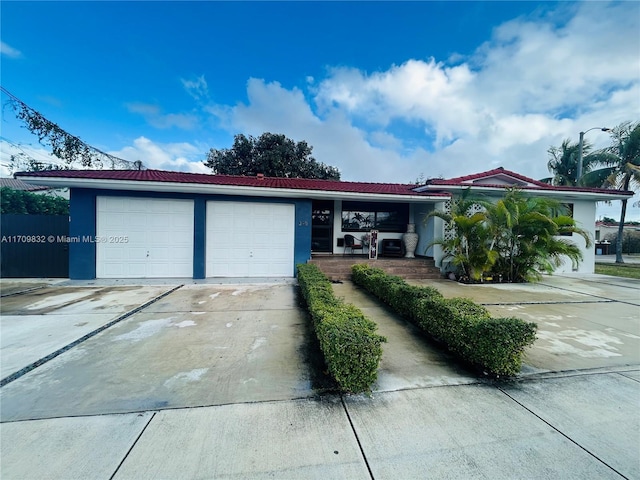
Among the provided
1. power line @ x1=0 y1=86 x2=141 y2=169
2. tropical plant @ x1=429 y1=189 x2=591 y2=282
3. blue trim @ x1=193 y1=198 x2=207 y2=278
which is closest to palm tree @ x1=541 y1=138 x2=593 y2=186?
tropical plant @ x1=429 y1=189 x2=591 y2=282

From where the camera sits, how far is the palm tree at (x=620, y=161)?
541 inches

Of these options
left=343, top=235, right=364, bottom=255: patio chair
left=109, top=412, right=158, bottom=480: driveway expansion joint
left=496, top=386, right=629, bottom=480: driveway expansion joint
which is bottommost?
left=109, top=412, right=158, bottom=480: driveway expansion joint

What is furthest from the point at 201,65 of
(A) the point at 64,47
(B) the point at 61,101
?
(B) the point at 61,101

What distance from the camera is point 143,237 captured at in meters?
8.20

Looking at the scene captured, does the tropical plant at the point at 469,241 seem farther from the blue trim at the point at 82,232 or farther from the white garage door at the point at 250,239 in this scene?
the blue trim at the point at 82,232

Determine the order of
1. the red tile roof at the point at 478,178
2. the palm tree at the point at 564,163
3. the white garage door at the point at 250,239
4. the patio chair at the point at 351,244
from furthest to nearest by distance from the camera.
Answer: the palm tree at the point at 564,163 < the patio chair at the point at 351,244 < the red tile roof at the point at 478,178 < the white garage door at the point at 250,239

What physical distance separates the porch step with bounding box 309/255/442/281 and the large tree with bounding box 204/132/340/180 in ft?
43.4

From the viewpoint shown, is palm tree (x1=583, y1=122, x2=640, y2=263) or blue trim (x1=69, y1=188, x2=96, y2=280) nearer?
blue trim (x1=69, y1=188, x2=96, y2=280)

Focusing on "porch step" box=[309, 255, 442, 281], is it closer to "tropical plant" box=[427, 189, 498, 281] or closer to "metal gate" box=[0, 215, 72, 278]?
"tropical plant" box=[427, 189, 498, 281]

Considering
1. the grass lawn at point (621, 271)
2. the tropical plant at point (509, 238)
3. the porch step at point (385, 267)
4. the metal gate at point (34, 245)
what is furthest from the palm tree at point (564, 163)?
the metal gate at point (34, 245)

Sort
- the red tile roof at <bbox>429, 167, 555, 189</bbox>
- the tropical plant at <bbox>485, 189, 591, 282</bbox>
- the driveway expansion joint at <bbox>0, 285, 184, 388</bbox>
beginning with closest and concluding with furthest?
the driveway expansion joint at <bbox>0, 285, 184, 388</bbox>
the tropical plant at <bbox>485, 189, 591, 282</bbox>
the red tile roof at <bbox>429, 167, 555, 189</bbox>

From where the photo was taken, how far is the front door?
35.4ft

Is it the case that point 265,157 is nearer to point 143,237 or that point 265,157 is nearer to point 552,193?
point 143,237

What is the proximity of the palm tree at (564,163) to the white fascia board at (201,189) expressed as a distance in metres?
15.2
